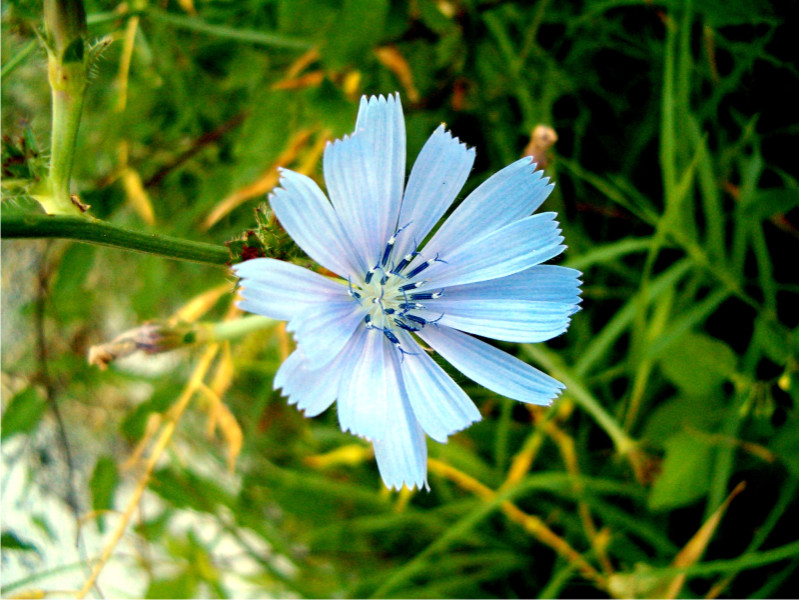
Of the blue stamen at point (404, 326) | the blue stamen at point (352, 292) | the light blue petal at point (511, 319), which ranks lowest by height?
the light blue petal at point (511, 319)

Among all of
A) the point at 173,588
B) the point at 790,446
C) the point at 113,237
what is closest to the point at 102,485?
the point at 173,588

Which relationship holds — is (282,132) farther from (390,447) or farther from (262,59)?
(390,447)

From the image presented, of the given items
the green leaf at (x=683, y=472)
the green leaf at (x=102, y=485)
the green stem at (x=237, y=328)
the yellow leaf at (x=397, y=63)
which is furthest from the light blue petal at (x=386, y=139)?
the green leaf at (x=102, y=485)

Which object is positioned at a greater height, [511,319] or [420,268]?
[420,268]

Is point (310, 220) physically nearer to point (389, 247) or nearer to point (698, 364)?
point (389, 247)

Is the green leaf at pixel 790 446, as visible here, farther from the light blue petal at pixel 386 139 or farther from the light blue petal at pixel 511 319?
the light blue petal at pixel 386 139

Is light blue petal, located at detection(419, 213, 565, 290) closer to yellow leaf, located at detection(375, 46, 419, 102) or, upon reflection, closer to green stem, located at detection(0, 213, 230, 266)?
green stem, located at detection(0, 213, 230, 266)
